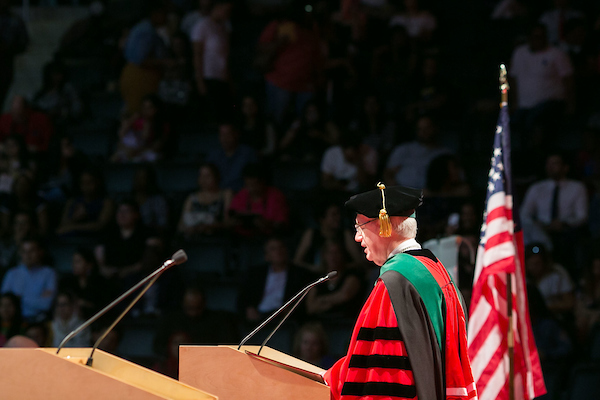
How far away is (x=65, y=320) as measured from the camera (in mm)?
6586

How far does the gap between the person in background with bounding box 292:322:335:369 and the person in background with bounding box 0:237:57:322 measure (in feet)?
7.58

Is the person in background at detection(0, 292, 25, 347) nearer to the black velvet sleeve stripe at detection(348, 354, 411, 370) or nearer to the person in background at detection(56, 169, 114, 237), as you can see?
the person in background at detection(56, 169, 114, 237)

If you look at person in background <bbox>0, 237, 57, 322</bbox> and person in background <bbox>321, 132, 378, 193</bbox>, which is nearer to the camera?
person in background <bbox>0, 237, 57, 322</bbox>

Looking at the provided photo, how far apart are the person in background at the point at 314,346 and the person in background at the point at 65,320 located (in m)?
1.83

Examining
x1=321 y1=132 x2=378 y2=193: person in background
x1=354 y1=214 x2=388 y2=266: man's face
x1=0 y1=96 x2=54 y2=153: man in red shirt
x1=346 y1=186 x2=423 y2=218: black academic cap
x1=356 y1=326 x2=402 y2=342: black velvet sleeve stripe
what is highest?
x1=0 y1=96 x2=54 y2=153: man in red shirt

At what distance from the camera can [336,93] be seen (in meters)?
8.08

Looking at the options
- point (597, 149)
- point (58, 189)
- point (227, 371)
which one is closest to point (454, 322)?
point (227, 371)

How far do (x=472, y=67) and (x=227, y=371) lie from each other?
6.53m

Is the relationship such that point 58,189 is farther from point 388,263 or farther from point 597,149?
point 388,263

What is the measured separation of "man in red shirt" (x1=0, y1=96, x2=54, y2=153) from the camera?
27.9 feet

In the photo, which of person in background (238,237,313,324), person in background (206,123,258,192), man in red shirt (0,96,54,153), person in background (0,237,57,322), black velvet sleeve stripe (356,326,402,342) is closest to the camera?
black velvet sleeve stripe (356,326,402,342)

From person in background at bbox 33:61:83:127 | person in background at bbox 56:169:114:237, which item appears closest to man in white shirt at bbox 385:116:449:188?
person in background at bbox 56:169:114:237

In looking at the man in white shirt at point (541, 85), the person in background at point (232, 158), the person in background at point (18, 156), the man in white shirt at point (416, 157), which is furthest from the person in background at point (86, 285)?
the man in white shirt at point (541, 85)

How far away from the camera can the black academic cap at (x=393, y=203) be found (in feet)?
9.75
